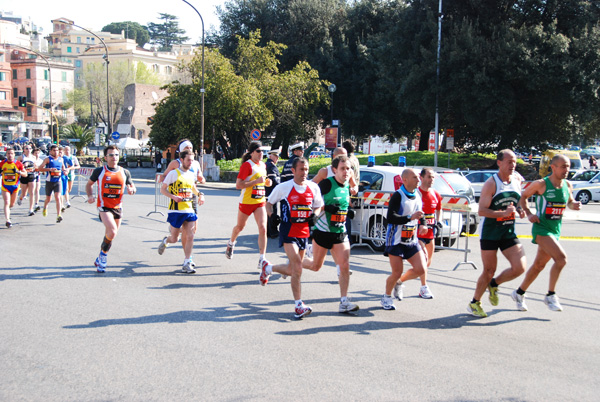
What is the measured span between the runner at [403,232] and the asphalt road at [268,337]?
48cm

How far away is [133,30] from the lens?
155500 millimetres

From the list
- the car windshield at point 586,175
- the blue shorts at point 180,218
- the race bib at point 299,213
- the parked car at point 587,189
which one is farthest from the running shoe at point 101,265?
the car windshield at point 586,175

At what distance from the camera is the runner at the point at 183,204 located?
8.69 meters

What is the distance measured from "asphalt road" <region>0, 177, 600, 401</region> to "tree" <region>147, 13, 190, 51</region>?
14140cm

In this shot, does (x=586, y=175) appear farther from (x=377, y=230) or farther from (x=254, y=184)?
(x=254, y=184)

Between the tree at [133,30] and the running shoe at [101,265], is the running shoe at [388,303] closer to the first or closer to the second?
the running shoe at [101,265]

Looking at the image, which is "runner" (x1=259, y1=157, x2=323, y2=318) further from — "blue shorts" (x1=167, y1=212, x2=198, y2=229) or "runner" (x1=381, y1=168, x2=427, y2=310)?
"blue shorts" (x1=167, y1=212, x2=198, y2=229)

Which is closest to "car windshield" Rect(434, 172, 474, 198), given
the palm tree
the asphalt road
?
the asphalt road

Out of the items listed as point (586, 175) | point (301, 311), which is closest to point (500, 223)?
point (301, 311)

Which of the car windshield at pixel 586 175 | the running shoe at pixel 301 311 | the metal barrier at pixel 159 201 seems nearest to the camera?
the running shoe at pixel 301 311

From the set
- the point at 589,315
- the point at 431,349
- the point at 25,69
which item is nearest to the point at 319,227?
the point at 431,349

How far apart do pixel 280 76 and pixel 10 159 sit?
84.0 ft

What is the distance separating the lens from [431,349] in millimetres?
5480

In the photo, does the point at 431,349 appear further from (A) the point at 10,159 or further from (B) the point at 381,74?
(B) the point at 381,74
